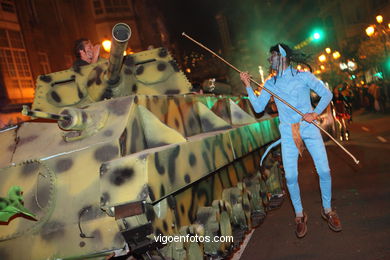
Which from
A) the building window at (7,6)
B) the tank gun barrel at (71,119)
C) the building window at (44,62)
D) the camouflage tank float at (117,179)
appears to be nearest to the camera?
the camouflage tank float at (117,179)

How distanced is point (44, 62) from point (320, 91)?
2119 cm

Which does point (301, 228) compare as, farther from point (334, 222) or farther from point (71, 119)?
point (71, 119)

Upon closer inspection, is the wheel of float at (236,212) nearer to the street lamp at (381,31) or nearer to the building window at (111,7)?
the street lamp at (381,31)

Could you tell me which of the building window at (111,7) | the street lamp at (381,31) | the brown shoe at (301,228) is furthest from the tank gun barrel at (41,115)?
the building window at (111,7)

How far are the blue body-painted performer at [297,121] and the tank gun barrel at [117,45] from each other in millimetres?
1485

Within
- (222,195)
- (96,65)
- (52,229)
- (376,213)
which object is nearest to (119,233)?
(52,229)

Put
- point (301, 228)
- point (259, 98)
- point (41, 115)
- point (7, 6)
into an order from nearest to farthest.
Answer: point (41, 115)
point (301, 228)
point (259, 98)
point (7, 6)

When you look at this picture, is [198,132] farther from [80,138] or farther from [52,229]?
[52,229]

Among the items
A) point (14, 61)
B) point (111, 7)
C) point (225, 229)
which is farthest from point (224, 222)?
point (111, 7)

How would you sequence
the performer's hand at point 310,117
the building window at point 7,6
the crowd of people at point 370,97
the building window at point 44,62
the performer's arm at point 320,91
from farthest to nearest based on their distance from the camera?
the building window at point 44,62 < the building window at point 7,6 < the crowd of people at point 370,97 < the performer's arm at point 320,91 < the performer's hand at point 310,117

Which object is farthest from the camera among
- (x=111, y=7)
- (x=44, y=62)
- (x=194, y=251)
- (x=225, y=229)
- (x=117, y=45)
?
(x=111, y=7)

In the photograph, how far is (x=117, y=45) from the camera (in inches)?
176

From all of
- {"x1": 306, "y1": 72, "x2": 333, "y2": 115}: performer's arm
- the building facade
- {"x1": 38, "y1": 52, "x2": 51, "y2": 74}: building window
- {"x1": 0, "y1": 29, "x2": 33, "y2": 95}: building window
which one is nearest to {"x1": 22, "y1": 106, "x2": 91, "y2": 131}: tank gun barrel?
{"x1": 306, "y1": 72, "x2": 333, "y2": 115}: performer's arm

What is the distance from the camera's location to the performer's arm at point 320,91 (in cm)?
494
